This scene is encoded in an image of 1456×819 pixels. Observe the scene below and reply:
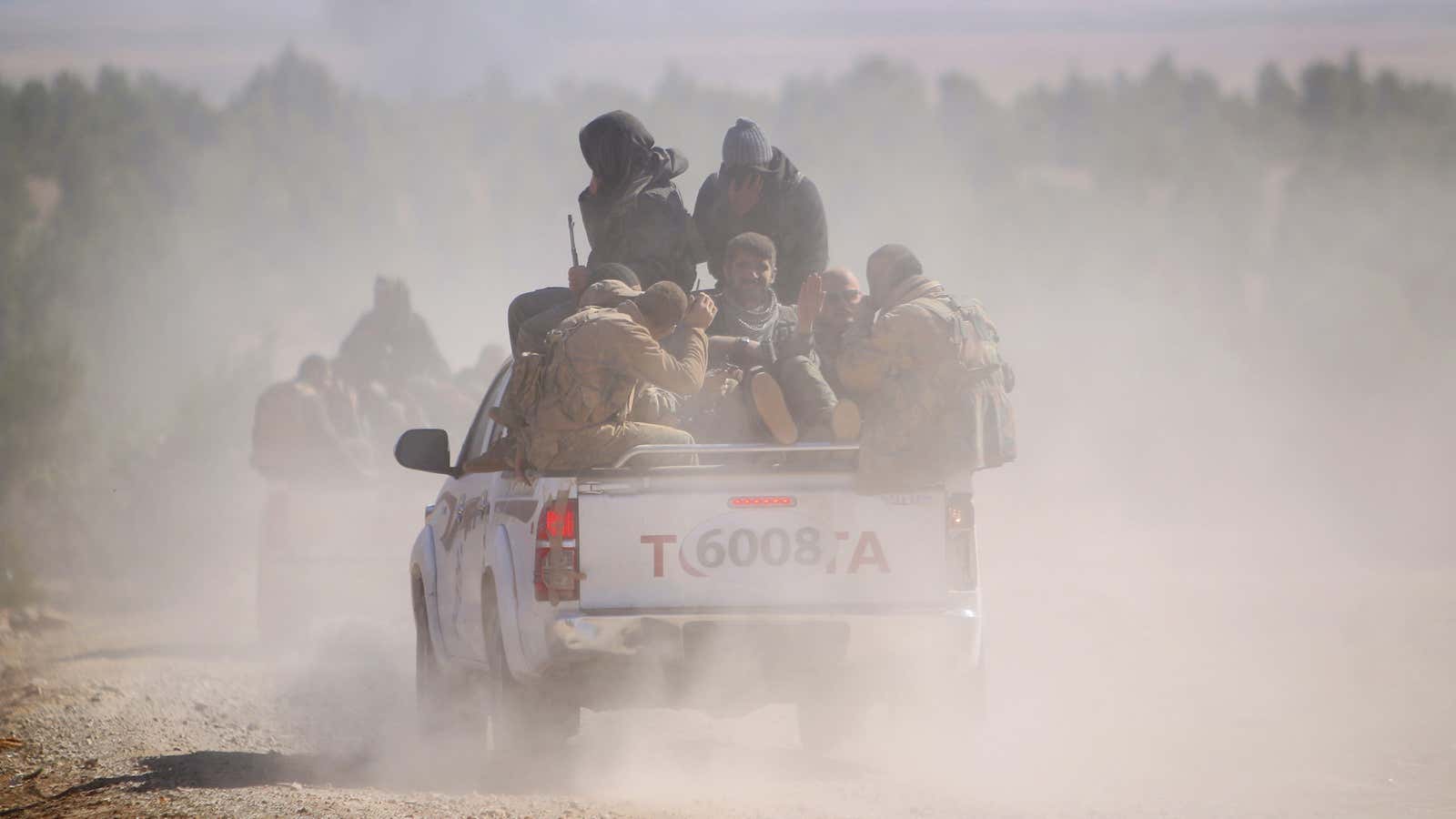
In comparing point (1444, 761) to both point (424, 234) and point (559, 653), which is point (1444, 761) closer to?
point (559, 653)

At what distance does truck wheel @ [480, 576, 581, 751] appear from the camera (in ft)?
26.1

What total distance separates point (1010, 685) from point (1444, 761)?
13.7ft

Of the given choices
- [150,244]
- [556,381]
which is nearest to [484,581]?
[556,381]

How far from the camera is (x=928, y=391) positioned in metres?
7.87

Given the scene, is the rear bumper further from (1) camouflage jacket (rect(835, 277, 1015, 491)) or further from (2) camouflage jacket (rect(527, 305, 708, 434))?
(2) camouflage jacket (rect(527, 305, 708, 434))

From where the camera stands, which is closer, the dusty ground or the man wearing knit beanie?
the dusty ground

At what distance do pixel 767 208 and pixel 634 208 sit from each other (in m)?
0.78

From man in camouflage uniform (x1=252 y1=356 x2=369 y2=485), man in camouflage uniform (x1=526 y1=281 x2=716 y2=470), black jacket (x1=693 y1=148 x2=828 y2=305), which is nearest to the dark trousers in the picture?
black jacket (x1=693 y1=148 x2=828 y2=305)

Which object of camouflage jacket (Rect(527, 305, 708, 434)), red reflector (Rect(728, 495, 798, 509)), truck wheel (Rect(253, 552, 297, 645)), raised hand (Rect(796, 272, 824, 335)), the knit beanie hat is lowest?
truck wheel (Rect(253, 552, 297, 645))

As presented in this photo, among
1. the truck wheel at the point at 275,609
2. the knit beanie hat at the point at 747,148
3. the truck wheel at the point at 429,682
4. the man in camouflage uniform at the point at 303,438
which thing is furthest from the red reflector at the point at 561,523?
the man in camouflage uniform at the point at 303,438

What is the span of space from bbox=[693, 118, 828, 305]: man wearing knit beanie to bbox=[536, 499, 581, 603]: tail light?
→ 3775 millimetres

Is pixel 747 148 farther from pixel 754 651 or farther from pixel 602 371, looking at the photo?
pixel 754 651

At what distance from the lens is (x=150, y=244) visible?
57.2 m

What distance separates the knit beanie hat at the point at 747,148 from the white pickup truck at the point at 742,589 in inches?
138
